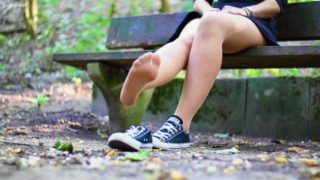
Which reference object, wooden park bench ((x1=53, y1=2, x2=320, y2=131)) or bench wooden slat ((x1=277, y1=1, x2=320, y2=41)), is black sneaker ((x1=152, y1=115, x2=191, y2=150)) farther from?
bench wooden slat ((x1=277, y1=1, x2=320, y2=41))

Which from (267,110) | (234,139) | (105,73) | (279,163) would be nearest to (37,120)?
(105,73)

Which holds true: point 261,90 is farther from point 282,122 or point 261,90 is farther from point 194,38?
point 194,38

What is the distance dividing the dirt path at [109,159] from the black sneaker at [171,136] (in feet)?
0.27

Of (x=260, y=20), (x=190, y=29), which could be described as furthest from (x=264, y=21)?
(x=190, y=29)

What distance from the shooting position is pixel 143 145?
2.48 meters

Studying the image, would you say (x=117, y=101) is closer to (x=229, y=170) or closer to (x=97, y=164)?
(x=97, y=164)

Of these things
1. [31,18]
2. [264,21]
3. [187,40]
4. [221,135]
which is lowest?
[221,135]

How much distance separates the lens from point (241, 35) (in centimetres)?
282

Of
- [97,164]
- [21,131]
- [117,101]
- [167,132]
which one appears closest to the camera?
[97,164]

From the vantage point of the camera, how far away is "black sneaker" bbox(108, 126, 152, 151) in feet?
7.94

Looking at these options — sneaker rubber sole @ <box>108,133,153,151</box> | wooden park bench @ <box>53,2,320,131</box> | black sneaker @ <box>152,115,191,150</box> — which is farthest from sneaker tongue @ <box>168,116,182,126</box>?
wooden park bench @ <box>53,2,320,131</box>

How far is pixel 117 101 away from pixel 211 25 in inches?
46.3

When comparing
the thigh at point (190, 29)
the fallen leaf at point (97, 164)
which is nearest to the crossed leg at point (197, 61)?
the thigh at point (190, 29)

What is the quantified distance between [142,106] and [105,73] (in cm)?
38
